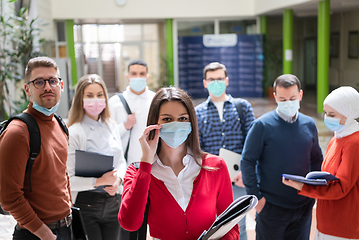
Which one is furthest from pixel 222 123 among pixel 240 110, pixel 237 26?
pixel 237 26

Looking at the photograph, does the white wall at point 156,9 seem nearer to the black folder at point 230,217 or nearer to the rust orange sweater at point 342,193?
the rust orange sweater at point 342,193

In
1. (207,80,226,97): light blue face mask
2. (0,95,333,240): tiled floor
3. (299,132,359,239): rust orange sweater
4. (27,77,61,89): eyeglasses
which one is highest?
(27,77,61,89): eyeglasses

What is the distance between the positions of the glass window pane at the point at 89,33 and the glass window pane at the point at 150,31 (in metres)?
2.13

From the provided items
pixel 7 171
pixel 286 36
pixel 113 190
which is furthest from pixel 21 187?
pixel 286 36

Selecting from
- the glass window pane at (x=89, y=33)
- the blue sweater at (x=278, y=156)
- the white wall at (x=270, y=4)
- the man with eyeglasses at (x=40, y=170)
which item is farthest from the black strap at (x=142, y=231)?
the glass window pane at (x=89, y=33)

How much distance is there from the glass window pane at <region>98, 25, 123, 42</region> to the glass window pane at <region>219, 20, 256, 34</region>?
14.3ft

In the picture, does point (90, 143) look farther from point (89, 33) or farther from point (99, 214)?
point (89, 33)

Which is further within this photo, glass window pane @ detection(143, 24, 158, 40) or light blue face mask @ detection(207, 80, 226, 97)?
glass window pane @ detection(143, 24, 158, 40)

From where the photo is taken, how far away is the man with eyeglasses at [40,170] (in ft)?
5.82

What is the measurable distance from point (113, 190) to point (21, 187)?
2.86 ft

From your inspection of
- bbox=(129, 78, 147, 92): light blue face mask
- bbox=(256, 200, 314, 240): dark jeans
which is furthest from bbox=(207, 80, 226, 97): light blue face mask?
bbox=(256, 200, 314, 240): dark jeans

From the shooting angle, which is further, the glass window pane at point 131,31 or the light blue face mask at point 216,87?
the glass window pane at point 131,31

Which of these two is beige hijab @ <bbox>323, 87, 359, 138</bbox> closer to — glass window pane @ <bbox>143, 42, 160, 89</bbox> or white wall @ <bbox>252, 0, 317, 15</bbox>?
white wall @ <bbox>252, 0, 317, 15</bbox>

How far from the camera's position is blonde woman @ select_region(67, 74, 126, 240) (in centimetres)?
255
